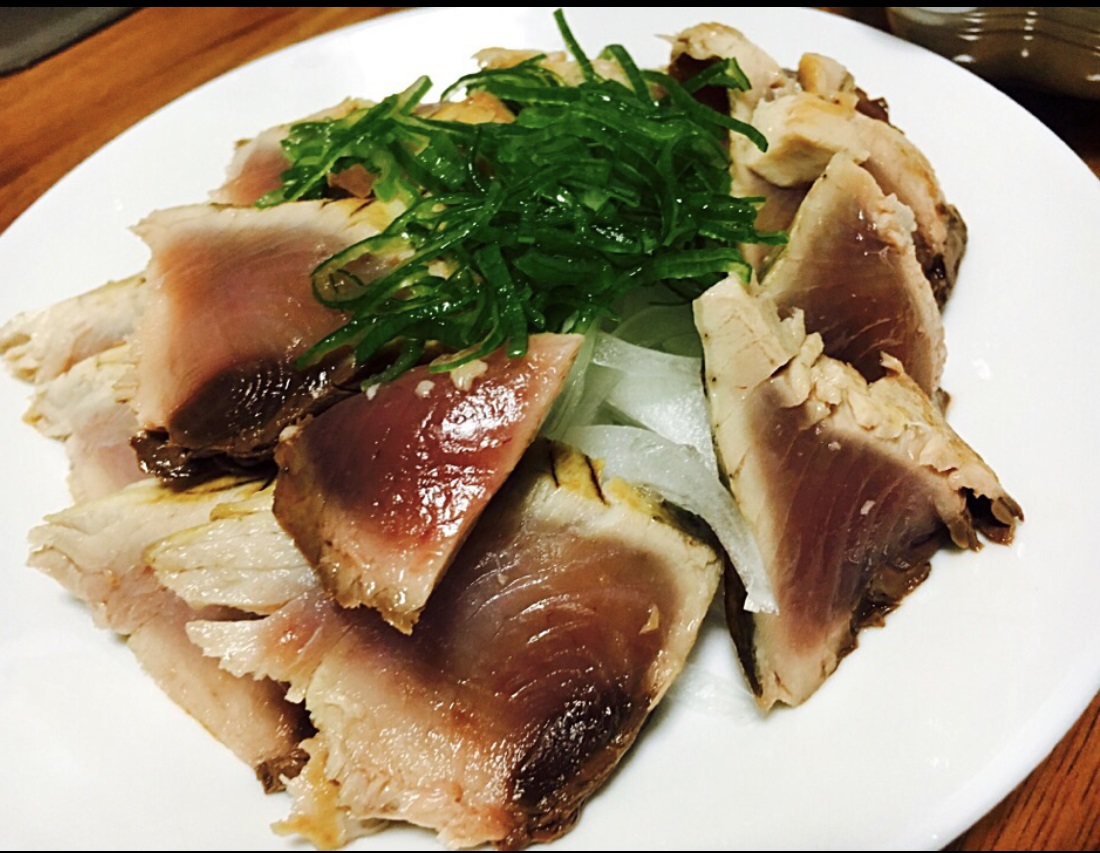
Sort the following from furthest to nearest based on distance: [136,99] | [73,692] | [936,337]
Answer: [136,99] → [936,337] → [73,692]

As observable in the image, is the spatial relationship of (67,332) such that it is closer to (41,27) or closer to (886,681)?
(886,681)

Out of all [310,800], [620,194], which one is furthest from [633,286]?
[310,800]

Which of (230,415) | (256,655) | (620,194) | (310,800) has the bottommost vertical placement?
(310,800)

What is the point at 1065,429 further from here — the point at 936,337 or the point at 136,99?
the point at 136,99

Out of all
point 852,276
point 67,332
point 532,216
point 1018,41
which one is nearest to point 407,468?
point 532,216

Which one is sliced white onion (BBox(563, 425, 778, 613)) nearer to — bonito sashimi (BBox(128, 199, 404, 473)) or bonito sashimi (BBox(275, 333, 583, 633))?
bonito sashimi (BBox(275, 333, 583, 633))

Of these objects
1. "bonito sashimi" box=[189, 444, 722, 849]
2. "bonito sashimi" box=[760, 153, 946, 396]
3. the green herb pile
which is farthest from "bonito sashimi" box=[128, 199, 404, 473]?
"bonito sashimi" box=[760, 153, 946, 396]
